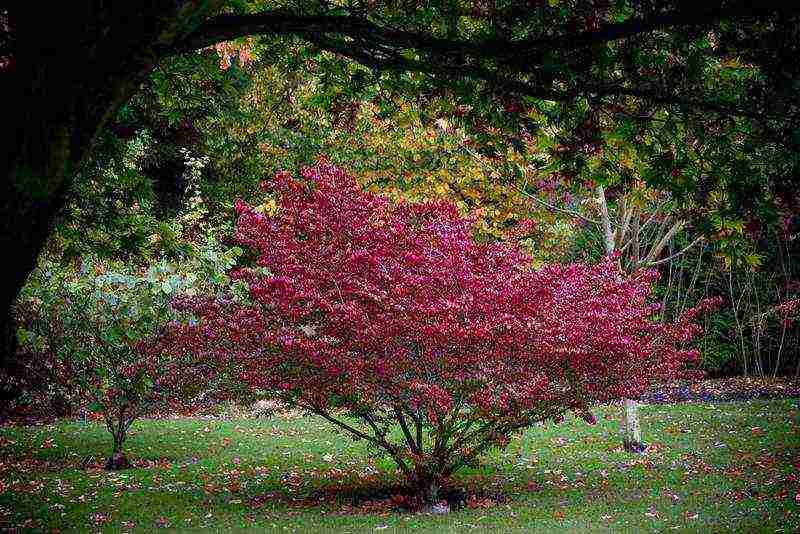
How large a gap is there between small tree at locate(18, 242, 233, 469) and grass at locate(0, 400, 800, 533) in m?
1.02

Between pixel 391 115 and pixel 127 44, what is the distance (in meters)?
3.36

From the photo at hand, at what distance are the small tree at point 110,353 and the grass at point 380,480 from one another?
102 cm

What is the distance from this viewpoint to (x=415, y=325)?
8.16 m

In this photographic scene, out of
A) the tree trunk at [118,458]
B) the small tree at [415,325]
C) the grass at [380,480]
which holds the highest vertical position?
the small tree at [415,325]

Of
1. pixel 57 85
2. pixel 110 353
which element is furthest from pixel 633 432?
pixel 57 85

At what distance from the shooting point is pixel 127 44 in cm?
286

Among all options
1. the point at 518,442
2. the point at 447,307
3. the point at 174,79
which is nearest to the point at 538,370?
the point at 447,307

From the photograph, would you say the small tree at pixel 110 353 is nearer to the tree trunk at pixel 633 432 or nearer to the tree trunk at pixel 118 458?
the tree trunk at pixel 118 458

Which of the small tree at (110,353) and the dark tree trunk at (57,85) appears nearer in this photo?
the dark tree trunk at (57,85)

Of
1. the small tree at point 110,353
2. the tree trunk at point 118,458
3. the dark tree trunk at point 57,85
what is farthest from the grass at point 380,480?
the dark tree trunk at point 57,85

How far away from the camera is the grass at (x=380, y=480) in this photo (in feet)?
26.1

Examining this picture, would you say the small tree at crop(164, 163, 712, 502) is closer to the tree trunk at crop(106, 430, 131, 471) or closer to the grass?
the grass

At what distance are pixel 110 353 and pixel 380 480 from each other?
4.29 meters

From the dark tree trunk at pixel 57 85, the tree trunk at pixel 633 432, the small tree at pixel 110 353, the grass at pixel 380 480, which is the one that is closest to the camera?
the dark tree trunk at pixel 57 85
